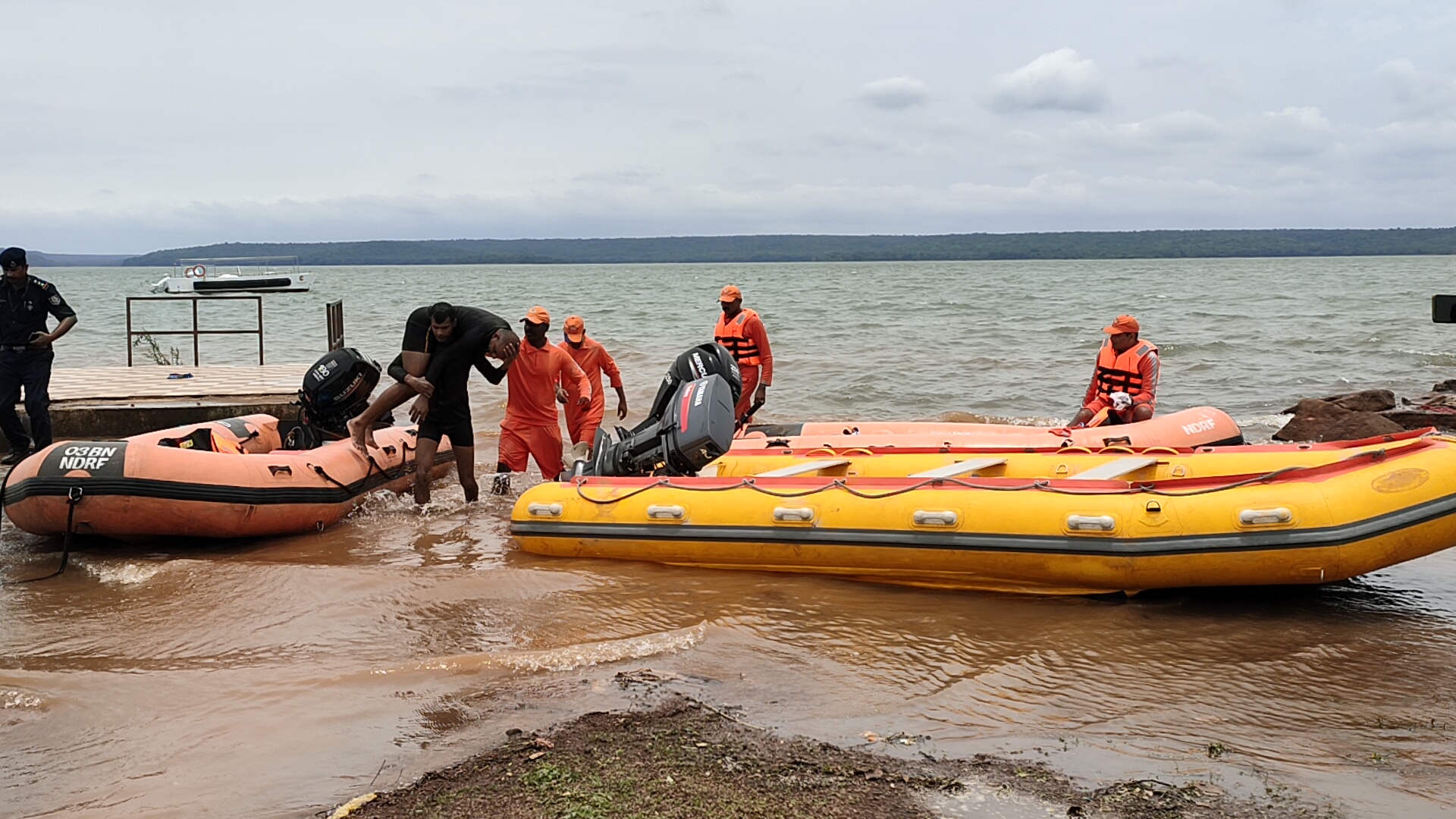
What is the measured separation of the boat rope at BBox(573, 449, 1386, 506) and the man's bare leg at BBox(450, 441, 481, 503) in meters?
1.13

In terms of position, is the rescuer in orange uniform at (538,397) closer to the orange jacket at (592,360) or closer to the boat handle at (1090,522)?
the orange jacket at (592,360)

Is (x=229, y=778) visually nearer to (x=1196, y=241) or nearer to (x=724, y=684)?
(x=724, y=684)

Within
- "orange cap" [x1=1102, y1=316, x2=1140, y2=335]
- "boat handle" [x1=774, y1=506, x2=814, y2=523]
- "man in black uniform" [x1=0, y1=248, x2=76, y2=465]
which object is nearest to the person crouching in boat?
"orange cap" [x1=1102, y1=316, x2=1140, y2=335]

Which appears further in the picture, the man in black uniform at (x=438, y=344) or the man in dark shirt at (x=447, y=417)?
the man in dark shirt at (x=447, y=417)

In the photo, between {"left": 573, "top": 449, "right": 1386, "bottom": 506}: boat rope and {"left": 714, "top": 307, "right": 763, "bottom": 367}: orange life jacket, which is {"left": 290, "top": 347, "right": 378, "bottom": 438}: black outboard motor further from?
{"left": 714, "top": 307, "right": 763, "bottom": 367}: orange life jacket

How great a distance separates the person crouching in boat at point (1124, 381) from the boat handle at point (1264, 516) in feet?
9.50

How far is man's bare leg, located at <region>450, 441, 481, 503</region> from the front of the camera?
7.28 metres

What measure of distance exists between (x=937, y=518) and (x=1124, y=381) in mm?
3136

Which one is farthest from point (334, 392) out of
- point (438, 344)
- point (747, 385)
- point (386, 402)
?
point (747, 385)

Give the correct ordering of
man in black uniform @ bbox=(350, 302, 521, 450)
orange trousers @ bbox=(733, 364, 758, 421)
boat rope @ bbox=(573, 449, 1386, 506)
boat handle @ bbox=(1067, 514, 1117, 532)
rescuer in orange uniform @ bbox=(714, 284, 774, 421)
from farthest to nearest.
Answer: orange trousers @ bbox=(733, 364, 758, 421)
rescuer in orange uniform @ bbox=(714, 284, 774, 421)
man in black uniform @ bbox=(350, 302, 521, 450)
boat rope @ bbox=(573, 449, 1386, 506)
boat handle @ bbox=(1067, 514, 1117, 532)

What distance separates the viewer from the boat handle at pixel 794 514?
5.71 m

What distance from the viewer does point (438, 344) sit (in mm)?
6828

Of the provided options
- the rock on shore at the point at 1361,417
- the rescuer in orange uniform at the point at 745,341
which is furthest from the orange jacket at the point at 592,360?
the rock on shore at the point at 1361,417

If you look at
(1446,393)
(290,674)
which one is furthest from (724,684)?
(1446,393)
